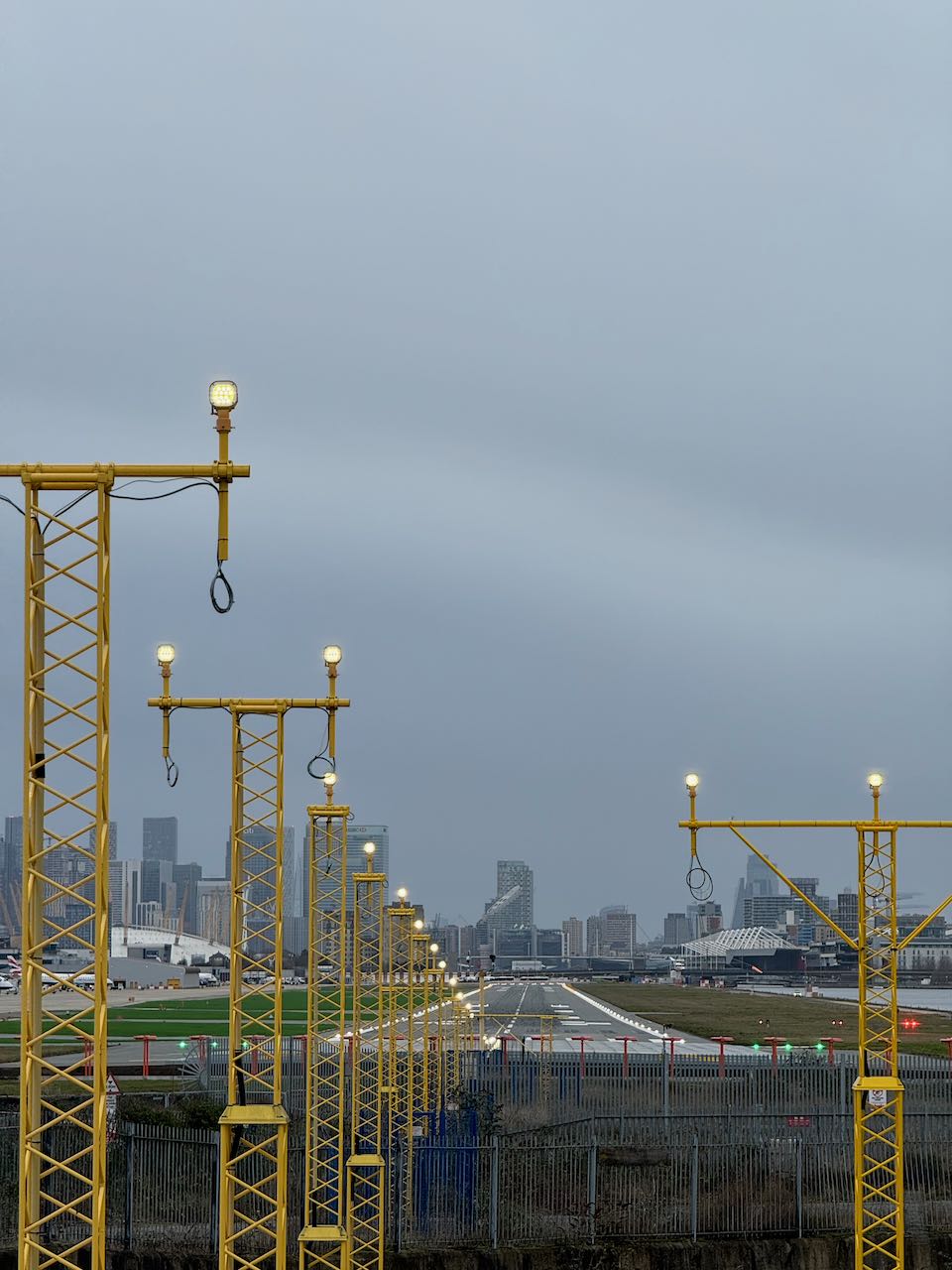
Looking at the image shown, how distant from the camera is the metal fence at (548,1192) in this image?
35.3m

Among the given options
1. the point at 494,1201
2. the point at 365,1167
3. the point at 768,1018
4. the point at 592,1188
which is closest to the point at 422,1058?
the point at 592,1188

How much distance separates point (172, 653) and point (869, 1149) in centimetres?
3319

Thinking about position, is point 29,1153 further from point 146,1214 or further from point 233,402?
point 146,1214

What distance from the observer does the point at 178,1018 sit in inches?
4759

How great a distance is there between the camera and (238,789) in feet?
71.7

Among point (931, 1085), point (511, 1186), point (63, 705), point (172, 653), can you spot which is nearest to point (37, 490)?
point (63, 705)

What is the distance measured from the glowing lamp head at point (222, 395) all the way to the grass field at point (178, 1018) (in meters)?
73.1

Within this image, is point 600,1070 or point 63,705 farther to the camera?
point 600,1070

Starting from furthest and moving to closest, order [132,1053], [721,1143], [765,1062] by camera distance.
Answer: [132,1053] → [765,1062] → [721,1143]

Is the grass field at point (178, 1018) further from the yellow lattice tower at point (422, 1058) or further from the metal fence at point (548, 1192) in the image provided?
the metal fence at point (548, 1192)

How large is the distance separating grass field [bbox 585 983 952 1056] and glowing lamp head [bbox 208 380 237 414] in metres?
78.6

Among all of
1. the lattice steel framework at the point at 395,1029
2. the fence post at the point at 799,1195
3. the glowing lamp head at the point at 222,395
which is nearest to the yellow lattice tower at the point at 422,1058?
the lattice steel framework at the point at 395,1029

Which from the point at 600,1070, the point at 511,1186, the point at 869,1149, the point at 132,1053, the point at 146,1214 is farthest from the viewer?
the point at 132,1053

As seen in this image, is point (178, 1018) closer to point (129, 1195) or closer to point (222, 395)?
point (129, 1195)
